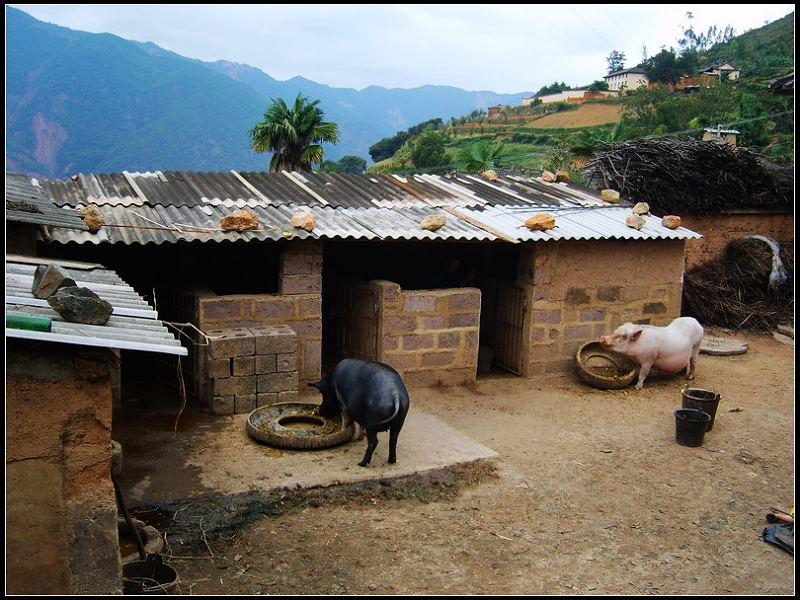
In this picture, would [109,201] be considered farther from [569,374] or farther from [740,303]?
[740,303]

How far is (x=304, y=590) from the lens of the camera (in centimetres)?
460

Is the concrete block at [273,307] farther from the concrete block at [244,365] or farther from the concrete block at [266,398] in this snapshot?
the concrete block at [266,398]

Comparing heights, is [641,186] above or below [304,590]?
above

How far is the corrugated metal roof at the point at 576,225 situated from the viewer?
973cm

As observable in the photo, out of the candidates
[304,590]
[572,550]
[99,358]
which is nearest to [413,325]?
[572,550]

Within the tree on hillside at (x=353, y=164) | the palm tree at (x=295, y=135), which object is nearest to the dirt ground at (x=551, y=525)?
the palm tree at (x=295, y=135)

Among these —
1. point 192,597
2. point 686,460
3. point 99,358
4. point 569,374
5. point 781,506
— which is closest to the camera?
point 99,358

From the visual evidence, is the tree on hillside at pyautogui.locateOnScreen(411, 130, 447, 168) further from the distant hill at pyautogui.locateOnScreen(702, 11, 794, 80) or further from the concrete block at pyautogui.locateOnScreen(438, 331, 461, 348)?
the concrete block at pyautogui.locateOnScreen(438, 331, 461, 348)

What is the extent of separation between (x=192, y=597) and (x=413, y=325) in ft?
17.5

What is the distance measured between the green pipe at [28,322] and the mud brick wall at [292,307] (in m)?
5.09

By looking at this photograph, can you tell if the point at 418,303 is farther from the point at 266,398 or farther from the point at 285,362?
the point at 266,398

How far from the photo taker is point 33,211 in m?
6.83

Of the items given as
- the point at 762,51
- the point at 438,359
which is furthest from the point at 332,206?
the point at 762,51

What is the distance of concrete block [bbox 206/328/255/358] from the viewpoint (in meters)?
7.59
